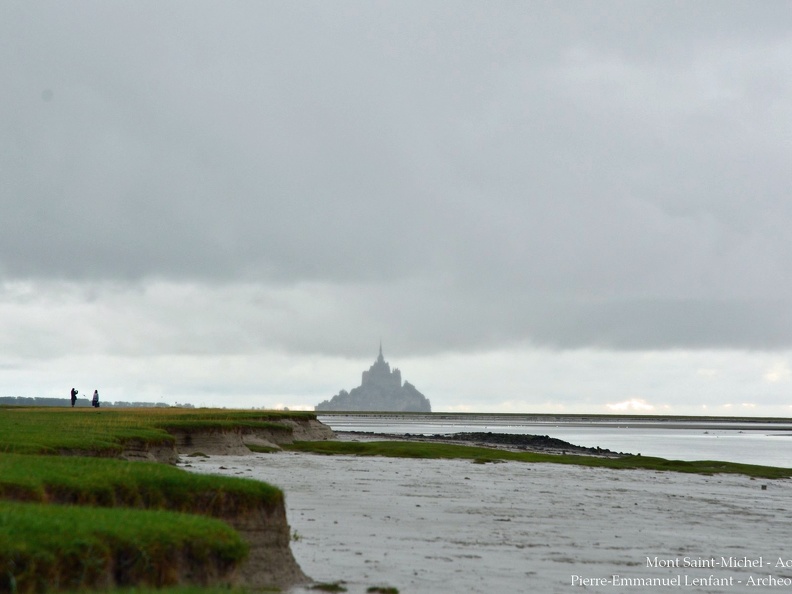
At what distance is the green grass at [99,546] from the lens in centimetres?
1216

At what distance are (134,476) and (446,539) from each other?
370 inches

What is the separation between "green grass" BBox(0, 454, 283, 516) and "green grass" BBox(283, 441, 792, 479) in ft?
132

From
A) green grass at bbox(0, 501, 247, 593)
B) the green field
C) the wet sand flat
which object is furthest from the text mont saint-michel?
green grass at bbox(0, 501, 247, 593)

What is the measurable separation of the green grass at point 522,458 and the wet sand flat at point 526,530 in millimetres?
10328

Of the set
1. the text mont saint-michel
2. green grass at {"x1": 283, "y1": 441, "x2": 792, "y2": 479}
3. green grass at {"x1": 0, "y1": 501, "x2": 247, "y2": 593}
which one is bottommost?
green grass at {"x1": 283, "y1": 441, "x2": 792, "y2": 479}

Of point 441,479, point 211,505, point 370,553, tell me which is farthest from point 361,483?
point 211,505

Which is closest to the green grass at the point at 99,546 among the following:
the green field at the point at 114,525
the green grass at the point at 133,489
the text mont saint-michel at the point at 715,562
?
the green field at the point at 114,525

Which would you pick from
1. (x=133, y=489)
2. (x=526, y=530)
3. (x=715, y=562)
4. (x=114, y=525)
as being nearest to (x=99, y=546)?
(x=114, y=525)

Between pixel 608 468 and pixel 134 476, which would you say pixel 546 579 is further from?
pixel 608 468

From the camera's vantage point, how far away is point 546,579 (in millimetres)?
19062

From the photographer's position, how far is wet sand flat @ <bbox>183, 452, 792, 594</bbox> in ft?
63.6

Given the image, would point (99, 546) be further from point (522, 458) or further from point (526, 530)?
point (522, 458)

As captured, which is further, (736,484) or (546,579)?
(736,484)

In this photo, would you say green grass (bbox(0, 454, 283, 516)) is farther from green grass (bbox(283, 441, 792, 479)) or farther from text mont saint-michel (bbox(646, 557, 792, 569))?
green grass (bbox(283, 441, 792, 479))
